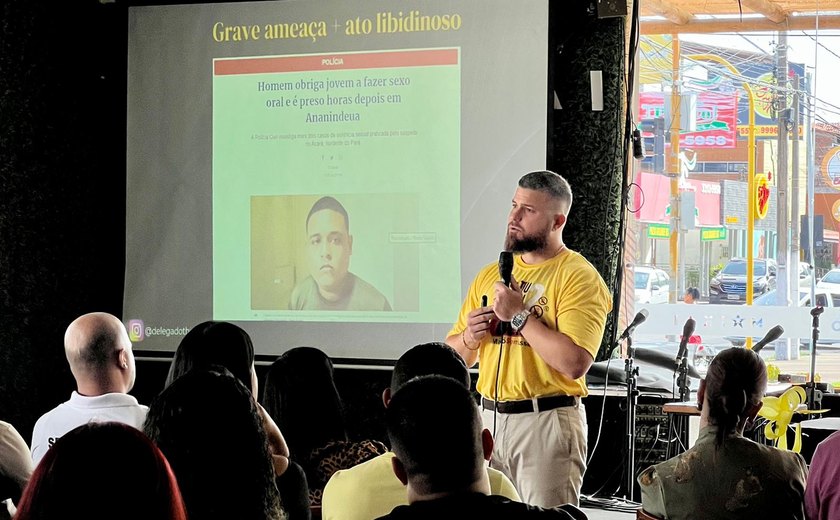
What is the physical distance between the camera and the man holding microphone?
3125 millimetres

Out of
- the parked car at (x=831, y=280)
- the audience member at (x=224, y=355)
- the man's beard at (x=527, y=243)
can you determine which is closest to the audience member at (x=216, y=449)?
the audience member at (x=224, y=355)

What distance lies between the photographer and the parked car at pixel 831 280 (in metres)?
5.53

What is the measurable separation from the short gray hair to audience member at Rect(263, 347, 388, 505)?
1.00 meters

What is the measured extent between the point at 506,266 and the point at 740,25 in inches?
131

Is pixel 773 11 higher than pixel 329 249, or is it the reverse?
pixel 773 11

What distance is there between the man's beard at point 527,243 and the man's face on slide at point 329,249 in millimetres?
1643

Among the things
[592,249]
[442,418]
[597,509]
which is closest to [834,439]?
[442,418]

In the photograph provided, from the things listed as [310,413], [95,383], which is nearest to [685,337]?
[310,413]

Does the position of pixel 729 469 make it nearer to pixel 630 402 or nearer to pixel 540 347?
pixel 540 347

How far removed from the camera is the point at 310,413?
2.74 meters

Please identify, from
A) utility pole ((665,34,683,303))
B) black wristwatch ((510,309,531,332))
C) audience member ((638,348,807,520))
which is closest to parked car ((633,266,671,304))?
utility pole ((665,34,683,303))

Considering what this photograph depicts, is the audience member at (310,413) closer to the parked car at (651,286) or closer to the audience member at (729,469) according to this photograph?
the audience member at (729,469)

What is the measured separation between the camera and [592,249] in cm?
469

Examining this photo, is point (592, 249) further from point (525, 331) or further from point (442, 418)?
point (442, 418)
